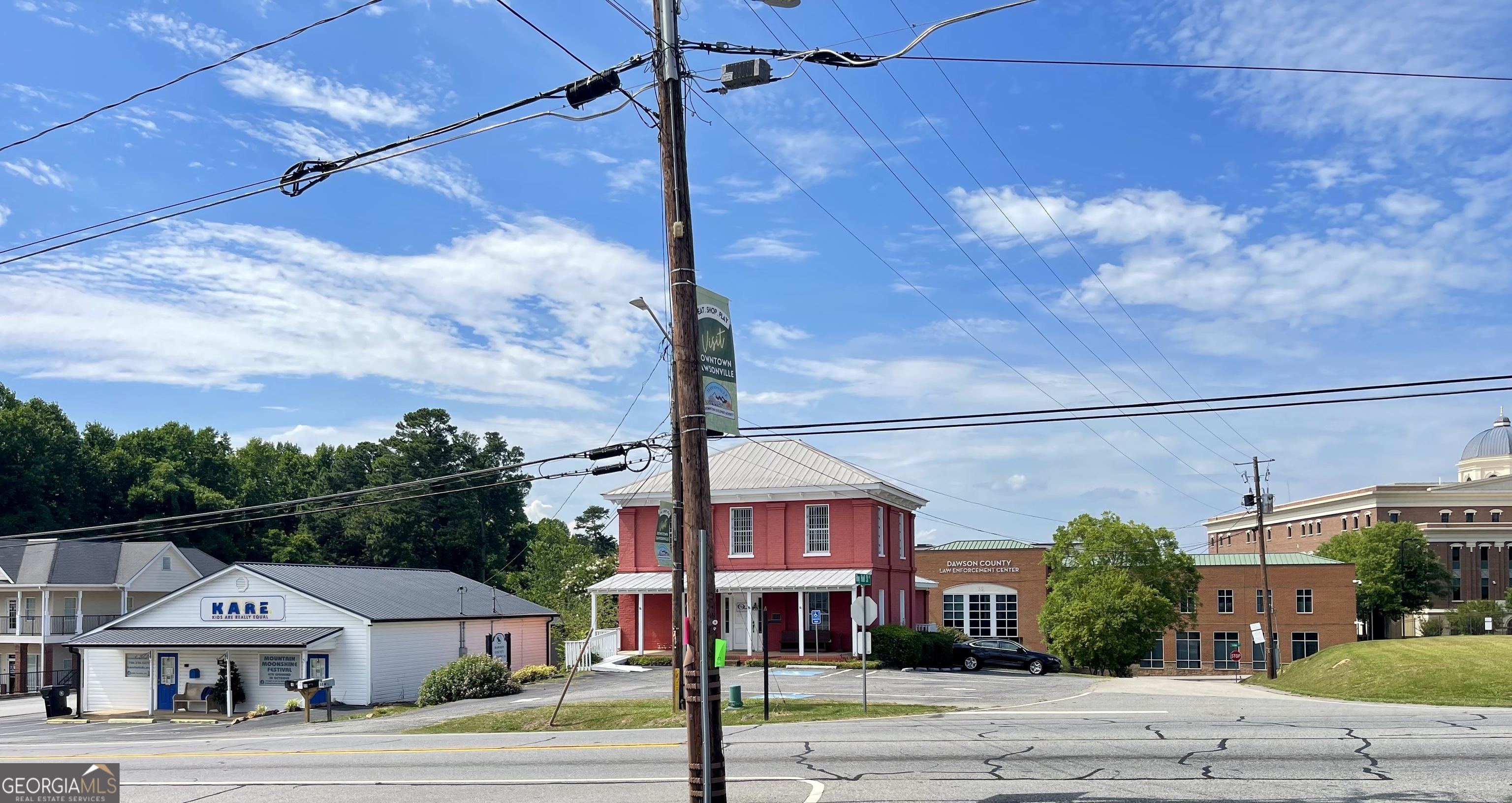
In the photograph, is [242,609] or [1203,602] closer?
[242,609]

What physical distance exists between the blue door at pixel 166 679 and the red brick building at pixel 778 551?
628 inches

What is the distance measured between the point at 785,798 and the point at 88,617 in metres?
61.8

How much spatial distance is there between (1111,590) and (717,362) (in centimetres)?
4166

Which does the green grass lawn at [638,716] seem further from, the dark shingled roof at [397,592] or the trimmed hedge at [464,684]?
the dark shingled roof at [397,592]

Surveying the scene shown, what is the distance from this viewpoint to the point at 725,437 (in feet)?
45.3

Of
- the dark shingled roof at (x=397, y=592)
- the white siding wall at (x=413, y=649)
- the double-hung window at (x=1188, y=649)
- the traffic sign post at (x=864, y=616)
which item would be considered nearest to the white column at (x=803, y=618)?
the white siding wall at (x=413, y=649)

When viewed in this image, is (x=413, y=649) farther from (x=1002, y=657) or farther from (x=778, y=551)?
(x=1002, y=657)

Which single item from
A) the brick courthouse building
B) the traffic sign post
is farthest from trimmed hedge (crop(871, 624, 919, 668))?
the brick courthouse building

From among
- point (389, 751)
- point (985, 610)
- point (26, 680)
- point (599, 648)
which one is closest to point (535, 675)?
Answer: point (599, 648)

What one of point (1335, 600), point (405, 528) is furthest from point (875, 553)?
point (405, 528)

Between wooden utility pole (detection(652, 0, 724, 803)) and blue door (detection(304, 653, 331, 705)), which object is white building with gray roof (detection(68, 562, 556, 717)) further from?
wooden utility pole (detection(652, 0, 724, 803))

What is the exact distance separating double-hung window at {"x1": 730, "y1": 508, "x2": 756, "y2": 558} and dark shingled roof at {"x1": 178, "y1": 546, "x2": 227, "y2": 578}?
3672 centimetres

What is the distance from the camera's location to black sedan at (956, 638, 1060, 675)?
42.8 meters

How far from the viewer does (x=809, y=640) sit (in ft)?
153
